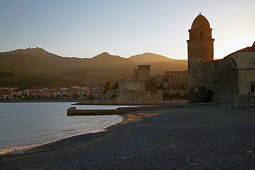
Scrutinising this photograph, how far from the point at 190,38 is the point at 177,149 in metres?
21.8

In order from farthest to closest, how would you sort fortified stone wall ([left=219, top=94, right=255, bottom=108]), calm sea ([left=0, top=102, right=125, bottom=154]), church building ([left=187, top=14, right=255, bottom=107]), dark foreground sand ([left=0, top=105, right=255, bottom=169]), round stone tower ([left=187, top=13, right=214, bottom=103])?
round stone tower ([left=187, top=13, right=214, bottom=103])
church building ([left=187, top=14, right=255, bottom=107])
fortified stone wall ([left=219, top=94, right=255, bottom=108])
calm sea ([left=0, top=102, right=125, bottom=154])
dark foreground sand ([left=0, top=105, right=255, bottom=169])

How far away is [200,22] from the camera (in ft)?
86.4

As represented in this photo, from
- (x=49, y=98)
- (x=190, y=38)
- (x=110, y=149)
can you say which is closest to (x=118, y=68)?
(x=49, y=98)

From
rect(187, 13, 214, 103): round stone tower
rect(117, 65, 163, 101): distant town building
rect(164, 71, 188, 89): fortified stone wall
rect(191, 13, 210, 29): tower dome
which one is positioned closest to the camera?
rect(187, 13, 214, 103): round stone tower

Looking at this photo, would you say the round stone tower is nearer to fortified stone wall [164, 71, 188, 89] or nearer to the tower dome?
the tower dome

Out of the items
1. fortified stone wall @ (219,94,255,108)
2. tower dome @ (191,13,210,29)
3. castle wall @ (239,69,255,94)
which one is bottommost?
fortified stone wall @ (219,94,255,108)

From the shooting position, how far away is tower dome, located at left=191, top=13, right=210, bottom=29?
85.9ft

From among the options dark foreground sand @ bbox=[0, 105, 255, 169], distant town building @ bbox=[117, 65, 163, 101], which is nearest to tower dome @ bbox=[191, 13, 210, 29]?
dark foreground sand @ bbox=[0, 105, 255, 169]

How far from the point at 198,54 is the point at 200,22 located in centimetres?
315

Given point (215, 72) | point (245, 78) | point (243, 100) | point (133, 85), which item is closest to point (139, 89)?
point (133, 85)

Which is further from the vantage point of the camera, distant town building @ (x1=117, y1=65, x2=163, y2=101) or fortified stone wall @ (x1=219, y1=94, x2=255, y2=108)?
distant town building @ (x1=117, y1=65, x2=163, y2=101)

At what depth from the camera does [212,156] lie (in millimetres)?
4906

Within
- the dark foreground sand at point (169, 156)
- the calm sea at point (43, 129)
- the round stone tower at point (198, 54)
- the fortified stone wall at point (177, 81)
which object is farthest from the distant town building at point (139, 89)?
the dark foreground sand at point (169, 156)

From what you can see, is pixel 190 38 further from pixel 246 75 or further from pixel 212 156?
pixel 212 156
